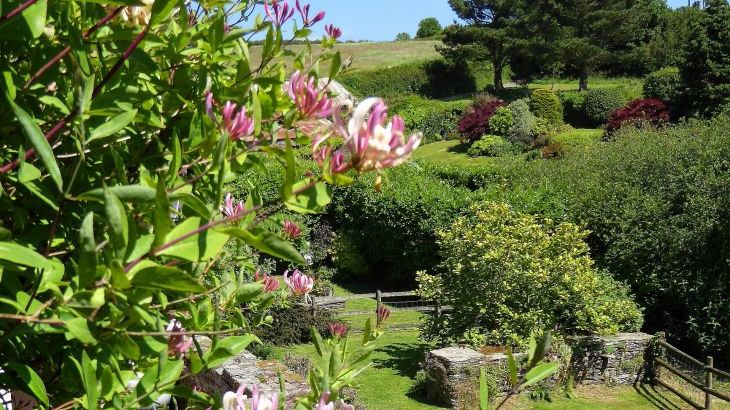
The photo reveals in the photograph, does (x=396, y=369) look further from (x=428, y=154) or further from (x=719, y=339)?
(x=428, y=154)

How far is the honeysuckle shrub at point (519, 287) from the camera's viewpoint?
9211 mm

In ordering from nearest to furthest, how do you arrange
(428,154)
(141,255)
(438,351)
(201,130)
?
(141,255)
(201,130)
(438,351)
(428,154)

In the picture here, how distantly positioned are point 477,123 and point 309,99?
28155 millimetres

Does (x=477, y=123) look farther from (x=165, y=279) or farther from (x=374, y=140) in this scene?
(x=165, y=279)

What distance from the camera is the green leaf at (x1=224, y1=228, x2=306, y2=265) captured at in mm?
859

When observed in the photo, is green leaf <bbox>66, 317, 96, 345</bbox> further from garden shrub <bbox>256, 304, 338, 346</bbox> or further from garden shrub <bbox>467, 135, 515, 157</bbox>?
garden shrub <bbox>467, 135, 515, 157</bbox>

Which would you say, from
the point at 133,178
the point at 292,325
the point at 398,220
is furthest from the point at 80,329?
the point at 398,220

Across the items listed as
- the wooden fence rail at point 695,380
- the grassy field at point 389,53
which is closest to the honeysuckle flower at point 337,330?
the wooden fence rail at point 695,380

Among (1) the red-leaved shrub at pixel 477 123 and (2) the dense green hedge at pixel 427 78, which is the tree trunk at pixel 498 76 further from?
(1) the red-leaved shrub at pixel 477 123

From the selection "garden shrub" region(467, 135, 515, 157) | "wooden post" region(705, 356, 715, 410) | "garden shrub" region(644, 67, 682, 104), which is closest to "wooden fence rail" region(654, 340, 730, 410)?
"wooden post" region(705, 356, 715, 410)

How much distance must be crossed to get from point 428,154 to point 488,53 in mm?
12382

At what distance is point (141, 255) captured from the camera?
34.9 inches

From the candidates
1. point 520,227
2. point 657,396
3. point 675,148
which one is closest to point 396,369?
point 520,227

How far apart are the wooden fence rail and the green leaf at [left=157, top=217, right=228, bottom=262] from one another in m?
8.41
